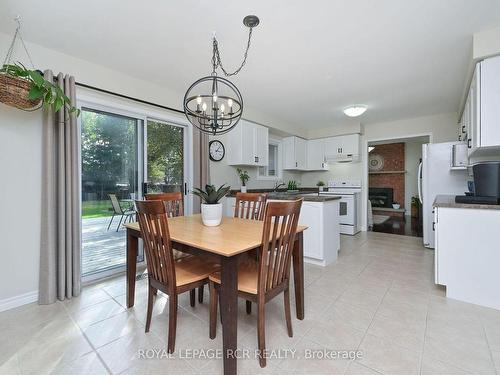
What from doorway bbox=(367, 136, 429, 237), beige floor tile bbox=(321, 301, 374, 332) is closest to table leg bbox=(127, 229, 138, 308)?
beige floor tile bbox=(321, 301, 374, 332)

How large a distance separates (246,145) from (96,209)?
7.79ft

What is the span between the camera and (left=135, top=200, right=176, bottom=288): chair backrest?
145 cm

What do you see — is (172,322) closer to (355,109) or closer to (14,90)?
(14,90)

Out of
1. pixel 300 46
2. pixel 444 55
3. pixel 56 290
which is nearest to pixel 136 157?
pixel 56 290

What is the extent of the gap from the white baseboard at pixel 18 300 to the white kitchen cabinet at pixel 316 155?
17.4ft

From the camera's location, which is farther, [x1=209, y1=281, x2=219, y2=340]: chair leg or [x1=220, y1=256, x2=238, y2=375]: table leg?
[x1=209, y1=281, x2=219, y2=340]: chair leg

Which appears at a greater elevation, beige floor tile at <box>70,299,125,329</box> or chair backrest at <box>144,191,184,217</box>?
chair backrest at <box>144,191,184,217</box>

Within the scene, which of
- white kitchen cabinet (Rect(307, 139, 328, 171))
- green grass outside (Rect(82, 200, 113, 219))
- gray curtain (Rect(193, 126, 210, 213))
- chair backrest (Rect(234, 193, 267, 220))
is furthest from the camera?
white kitchen cabinet (Rect(307, 139, 328, 171))

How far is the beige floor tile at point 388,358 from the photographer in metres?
1.38

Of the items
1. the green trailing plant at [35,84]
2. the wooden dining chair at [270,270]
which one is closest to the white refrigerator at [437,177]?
the wooden dining chair at [270,270]

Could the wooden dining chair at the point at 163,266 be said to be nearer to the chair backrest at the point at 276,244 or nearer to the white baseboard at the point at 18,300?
the chair backrest at the point at 276,244

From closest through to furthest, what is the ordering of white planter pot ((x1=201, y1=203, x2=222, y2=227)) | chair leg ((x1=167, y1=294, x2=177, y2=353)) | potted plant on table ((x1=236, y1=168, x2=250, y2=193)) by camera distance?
chair leg ((x1=167, y1=294, x2=177, y2=353)), white planter pot ((x1=201, y1=203, x2=222, y2=227)), potted plant on table ((x1=236, y1=168, x2=250, y2=193))

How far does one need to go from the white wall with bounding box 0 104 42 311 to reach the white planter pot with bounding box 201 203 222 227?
1.63m

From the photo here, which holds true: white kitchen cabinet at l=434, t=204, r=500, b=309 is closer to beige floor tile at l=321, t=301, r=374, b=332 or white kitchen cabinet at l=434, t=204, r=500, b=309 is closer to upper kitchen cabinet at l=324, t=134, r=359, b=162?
beige floor tile at l=321, t=301, r=374, b=332
